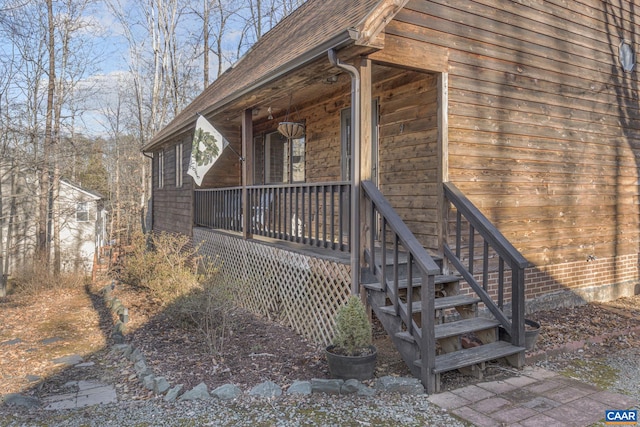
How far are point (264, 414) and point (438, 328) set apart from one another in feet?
6.24

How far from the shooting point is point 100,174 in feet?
104

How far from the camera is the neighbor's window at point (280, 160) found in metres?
9.84

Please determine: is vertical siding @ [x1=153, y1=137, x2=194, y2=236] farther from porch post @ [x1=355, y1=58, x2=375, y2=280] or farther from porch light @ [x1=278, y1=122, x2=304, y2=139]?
porch post @ [x1=355, y1=58, x2=375, y2=280]

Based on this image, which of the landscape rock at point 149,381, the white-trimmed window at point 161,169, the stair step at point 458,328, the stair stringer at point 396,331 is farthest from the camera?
the white-trimmed window at point 161,169

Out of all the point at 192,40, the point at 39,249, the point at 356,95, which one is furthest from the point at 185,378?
the point at 192,40

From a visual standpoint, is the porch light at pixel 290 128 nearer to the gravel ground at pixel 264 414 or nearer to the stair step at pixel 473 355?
the stair step at pixel 473 355

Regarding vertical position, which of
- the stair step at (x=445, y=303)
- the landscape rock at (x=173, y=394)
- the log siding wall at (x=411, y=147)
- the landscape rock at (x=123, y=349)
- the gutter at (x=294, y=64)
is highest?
the gutter at (x=294, y=64)

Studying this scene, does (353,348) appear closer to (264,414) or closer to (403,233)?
(264,414)

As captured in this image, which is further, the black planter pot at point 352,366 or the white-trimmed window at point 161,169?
the white-trimmed window at point 161,169

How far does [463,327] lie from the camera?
4.59m

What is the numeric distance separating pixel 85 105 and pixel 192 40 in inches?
342

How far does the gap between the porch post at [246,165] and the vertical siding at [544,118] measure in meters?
3.30

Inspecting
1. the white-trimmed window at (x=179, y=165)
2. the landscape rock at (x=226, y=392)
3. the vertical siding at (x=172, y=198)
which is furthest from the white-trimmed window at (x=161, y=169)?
the landscape rock at (x=226, y=392)

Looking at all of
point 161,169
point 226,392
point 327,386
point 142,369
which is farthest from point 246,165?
point 161,169
